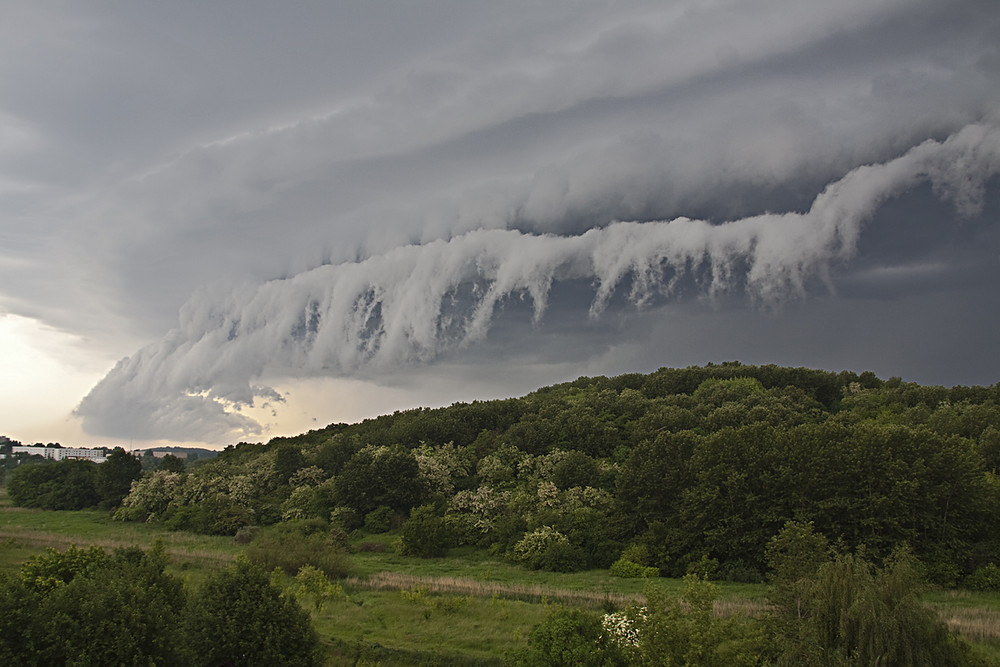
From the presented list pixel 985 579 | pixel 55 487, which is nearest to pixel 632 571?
pixel 985 579

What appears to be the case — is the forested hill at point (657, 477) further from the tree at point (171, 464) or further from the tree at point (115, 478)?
the tree at point (115, 478)

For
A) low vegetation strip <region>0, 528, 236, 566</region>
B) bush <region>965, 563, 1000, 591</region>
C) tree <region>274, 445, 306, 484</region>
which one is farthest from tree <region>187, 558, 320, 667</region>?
tree <region>274, 445, 306, 484</region>

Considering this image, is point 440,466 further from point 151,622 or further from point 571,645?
point 571,645

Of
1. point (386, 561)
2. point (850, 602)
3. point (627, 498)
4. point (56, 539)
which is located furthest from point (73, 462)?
point (850, 602)

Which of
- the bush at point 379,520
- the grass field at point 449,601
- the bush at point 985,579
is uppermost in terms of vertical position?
the bush at point 379,520

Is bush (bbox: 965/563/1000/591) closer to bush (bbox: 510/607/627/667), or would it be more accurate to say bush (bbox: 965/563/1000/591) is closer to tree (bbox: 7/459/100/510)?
bush (bbox: 510/607/627/667)

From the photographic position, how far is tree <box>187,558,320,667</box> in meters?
22.2

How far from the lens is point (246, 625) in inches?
883

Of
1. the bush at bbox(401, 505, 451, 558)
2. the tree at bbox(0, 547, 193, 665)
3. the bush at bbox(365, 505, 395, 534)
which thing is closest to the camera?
the tree at bbox(0, 547, 193, 665)

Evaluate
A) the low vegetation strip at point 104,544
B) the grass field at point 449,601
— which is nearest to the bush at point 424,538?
the grass field at point 449,601

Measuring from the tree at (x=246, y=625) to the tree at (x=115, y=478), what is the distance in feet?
242

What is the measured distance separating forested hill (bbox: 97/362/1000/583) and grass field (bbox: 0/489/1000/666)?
430 cm

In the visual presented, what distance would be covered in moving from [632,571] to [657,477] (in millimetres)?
9087

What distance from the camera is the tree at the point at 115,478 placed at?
280 ft
